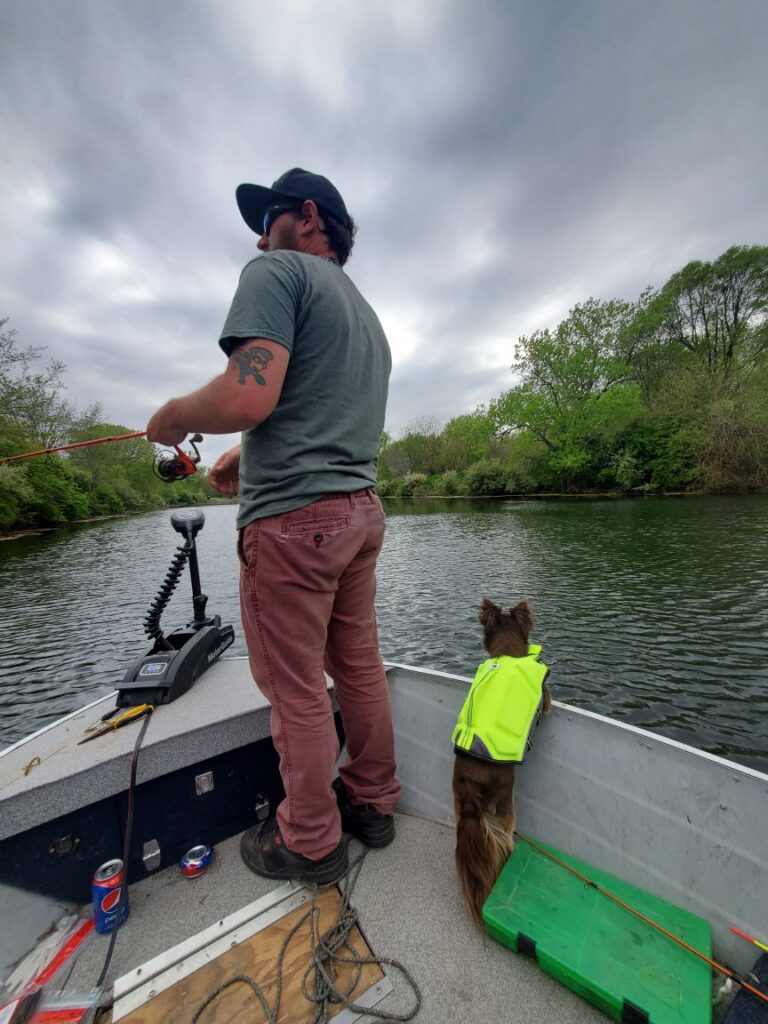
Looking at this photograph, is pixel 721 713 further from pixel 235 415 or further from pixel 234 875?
pixel 235 415

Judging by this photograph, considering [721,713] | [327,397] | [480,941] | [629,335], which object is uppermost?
[629,335]

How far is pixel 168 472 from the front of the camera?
2.22m

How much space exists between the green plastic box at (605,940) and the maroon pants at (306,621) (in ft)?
2.23

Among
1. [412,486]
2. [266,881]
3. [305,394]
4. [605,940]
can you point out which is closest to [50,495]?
[412,486]

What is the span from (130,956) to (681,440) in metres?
33.3

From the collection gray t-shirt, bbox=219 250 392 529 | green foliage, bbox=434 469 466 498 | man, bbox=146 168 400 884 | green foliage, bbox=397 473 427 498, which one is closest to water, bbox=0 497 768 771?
man, bbox=146 168 400 884

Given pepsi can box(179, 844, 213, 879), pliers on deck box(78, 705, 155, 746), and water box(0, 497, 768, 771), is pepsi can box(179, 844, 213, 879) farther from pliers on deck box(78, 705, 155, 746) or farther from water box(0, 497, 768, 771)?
water box(0, 497, 768, 771)

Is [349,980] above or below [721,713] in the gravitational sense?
above

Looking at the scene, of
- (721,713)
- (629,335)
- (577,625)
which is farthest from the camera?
(629,335)

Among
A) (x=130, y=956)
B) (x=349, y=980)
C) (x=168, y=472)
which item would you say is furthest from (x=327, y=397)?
(x=130, y=956)

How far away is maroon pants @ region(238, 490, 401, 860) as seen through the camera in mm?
1418

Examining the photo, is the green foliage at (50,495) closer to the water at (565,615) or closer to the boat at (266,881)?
the water at (565,615)

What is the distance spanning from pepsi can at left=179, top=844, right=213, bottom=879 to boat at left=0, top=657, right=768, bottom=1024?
0.12ft

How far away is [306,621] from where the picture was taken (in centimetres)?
146
